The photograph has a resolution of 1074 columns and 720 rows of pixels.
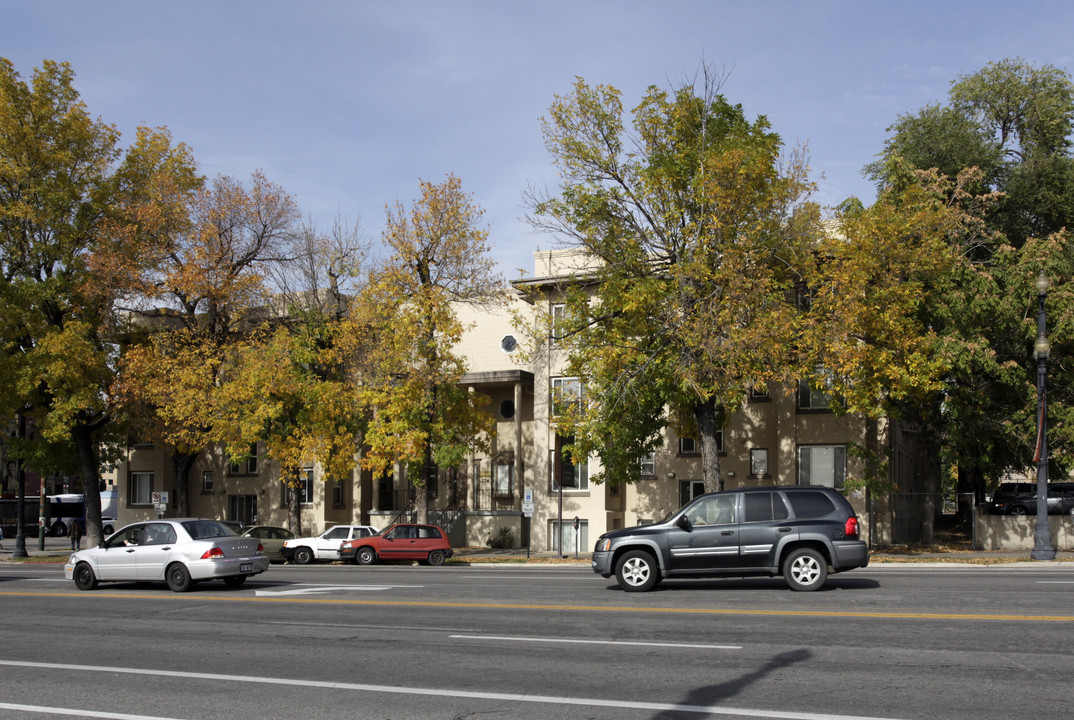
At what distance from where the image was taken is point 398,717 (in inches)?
307

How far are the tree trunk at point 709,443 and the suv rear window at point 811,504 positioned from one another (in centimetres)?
1138

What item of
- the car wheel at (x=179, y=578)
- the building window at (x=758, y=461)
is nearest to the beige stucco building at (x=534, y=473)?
the building window at (x=758, y=461)

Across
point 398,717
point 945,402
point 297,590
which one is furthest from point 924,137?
point 398,717

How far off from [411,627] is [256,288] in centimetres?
2644

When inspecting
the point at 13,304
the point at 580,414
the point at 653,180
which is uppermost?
the point at 653,180

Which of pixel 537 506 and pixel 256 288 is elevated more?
pixel 256 288

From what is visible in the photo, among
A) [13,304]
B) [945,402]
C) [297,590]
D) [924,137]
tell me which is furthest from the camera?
[924,137]

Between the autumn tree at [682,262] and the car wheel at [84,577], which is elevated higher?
the autumn tree at [682,262]

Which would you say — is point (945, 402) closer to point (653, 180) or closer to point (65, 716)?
point (653, 180)

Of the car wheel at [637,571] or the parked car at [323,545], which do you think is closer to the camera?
the car wheel at [637,571]

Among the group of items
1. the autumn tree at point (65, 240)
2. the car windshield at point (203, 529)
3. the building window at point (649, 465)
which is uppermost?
the autumn tree at point (65, 240)

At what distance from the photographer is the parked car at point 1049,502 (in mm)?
34219

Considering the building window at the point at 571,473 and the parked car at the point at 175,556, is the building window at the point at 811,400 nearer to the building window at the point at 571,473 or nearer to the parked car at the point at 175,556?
the building window at the point at 571,473

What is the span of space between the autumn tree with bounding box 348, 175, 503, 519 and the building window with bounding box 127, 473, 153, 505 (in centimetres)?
2000
